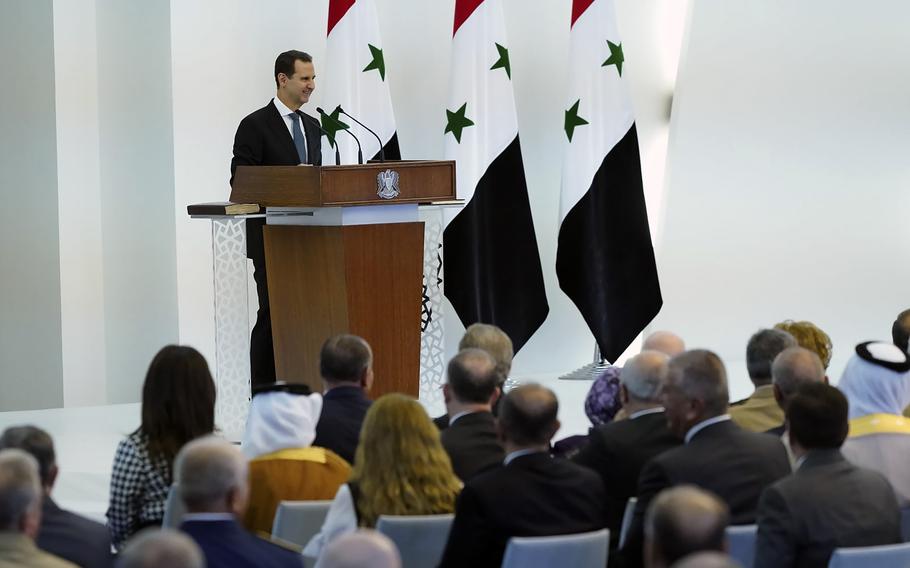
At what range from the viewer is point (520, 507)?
298 centimetres

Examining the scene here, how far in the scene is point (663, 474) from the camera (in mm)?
3133

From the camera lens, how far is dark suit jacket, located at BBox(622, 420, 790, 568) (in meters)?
3.13

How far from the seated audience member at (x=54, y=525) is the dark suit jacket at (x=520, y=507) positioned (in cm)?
75

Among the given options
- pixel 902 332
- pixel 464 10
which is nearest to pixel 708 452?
pixel 902 332

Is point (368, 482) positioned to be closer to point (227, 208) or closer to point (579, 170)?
point (227, 208)

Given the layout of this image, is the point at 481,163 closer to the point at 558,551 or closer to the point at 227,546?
the point at 558,551

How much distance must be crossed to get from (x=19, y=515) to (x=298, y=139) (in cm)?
398

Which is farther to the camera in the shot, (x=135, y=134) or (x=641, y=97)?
(x=641, y=97)

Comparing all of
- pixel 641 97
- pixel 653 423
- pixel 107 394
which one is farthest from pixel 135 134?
pixel 653 423

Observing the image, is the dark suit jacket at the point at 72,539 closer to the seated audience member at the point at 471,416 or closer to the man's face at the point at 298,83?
the seated audience member at the point at 471,416

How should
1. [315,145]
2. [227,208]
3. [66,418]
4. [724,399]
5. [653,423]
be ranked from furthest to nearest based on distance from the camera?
[66,418] → [315,145] → [227,208] → [653,423] → [724,399]

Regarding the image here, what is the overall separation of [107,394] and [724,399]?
215 inches

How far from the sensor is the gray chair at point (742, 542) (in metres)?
3.09

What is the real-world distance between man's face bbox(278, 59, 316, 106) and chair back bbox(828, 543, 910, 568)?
3.84 meters
